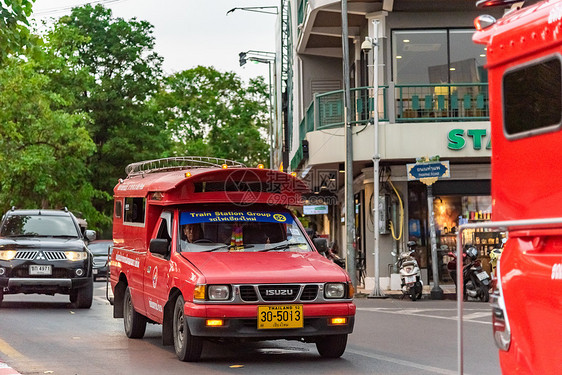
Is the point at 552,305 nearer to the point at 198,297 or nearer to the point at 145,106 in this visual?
the point at 198,297

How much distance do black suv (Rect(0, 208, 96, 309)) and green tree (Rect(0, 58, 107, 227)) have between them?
18.6 m

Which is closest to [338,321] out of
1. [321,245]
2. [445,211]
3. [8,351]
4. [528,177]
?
[321,245]

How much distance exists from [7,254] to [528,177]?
16.2 m

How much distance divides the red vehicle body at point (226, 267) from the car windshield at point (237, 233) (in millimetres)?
12

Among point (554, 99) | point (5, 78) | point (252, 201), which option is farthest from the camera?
point (5, 78)

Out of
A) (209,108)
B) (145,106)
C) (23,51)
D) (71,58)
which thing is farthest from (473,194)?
(209,108)

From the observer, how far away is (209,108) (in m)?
68.9

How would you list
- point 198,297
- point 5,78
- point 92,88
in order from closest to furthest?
point 198,297, point 5,78, point 92,88

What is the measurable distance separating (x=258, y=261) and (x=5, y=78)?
29.6 m

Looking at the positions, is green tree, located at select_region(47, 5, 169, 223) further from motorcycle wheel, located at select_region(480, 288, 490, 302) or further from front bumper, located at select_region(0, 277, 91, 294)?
motorcycle wheel, located at select_region(480, 288, 490, 302)

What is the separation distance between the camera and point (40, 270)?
2038 cm

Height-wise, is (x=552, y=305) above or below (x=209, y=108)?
below

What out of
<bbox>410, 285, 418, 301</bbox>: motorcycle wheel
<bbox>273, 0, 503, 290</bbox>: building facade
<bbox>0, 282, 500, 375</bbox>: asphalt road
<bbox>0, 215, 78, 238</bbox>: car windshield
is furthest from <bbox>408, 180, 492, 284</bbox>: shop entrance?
<bbox>0, 215, 78, 238</bbox>: car windshield

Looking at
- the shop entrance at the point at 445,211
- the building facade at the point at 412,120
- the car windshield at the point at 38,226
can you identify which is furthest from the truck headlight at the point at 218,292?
the shop entrance at the point at 445,211
